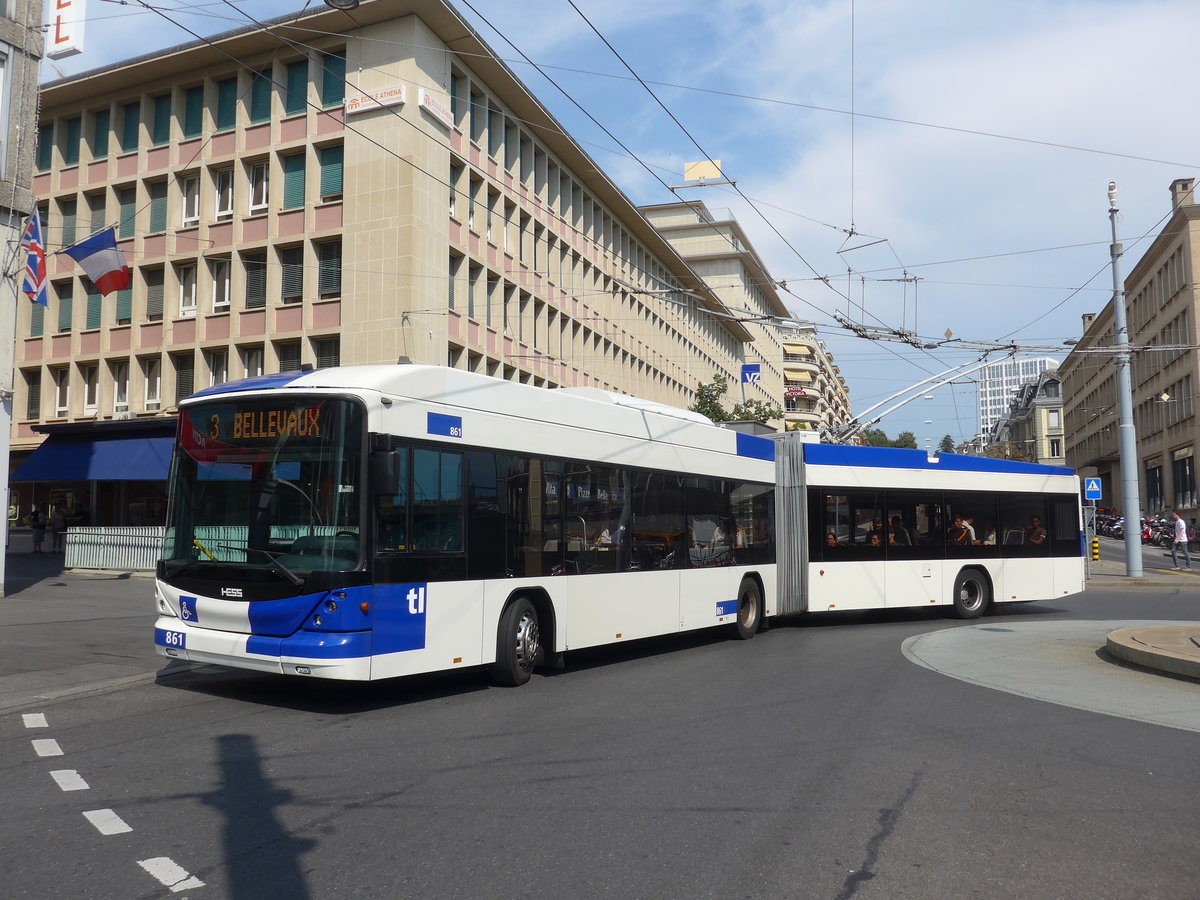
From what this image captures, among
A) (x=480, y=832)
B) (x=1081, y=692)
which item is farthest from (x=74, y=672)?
(x=1081, y=692)

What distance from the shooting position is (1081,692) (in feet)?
33.3

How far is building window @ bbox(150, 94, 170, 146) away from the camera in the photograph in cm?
3356

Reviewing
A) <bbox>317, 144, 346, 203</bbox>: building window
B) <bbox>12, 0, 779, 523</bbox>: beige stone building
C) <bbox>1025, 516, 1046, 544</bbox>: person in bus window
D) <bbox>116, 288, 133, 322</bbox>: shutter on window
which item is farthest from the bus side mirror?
<bbox>116, 288, 133, 322</bbox>: shutter on window

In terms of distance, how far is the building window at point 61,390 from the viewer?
34.9 metres

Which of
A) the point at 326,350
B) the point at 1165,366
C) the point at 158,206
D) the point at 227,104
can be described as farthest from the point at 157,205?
the point at 1165,366

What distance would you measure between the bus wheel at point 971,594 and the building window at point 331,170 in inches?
796

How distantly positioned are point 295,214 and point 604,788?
2765 centimetres

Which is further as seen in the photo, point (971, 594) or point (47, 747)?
point (971, 594)

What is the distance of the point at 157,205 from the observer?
33438mm

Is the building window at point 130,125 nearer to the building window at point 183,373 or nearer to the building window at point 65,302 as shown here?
the building window at point 65,302

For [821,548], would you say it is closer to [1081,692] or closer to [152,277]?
[1081,692]

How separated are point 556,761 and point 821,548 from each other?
10688 millimetres

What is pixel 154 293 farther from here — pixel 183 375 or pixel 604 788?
pixel 604 788

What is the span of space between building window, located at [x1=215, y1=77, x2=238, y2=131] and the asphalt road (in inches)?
991
